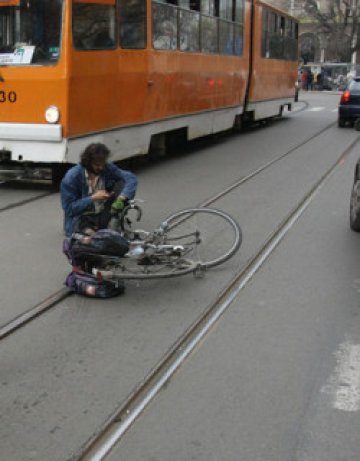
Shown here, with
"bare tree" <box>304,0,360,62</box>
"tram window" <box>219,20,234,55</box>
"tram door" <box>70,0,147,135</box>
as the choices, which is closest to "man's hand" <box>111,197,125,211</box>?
"tram door" <box>70,0,147,135</box>

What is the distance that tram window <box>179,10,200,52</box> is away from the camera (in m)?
12.2

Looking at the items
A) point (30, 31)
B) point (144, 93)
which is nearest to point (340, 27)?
point (144, 93)

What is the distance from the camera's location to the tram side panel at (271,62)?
17.9m

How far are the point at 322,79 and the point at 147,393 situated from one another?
49384 mm

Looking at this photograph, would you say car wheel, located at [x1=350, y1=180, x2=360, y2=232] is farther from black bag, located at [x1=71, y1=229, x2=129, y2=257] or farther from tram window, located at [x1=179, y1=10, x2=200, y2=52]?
tram window, located at [x1=179, y1=10, x2=200, y2=52]

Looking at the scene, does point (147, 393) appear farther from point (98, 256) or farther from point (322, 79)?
point (322, 79)

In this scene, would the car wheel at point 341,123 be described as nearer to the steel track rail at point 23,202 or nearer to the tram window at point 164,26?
the tram window at point 164,26

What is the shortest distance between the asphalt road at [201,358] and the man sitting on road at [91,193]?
0.54 m

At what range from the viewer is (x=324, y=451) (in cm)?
310

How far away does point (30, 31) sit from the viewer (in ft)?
29.2

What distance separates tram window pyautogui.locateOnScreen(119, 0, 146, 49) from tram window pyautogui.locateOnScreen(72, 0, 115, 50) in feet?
0.88

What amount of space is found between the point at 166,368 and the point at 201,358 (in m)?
0.26

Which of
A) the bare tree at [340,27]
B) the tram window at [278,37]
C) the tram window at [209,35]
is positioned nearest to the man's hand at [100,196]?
the tram window at [209,35]

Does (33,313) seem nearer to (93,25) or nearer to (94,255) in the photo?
(94,255)
